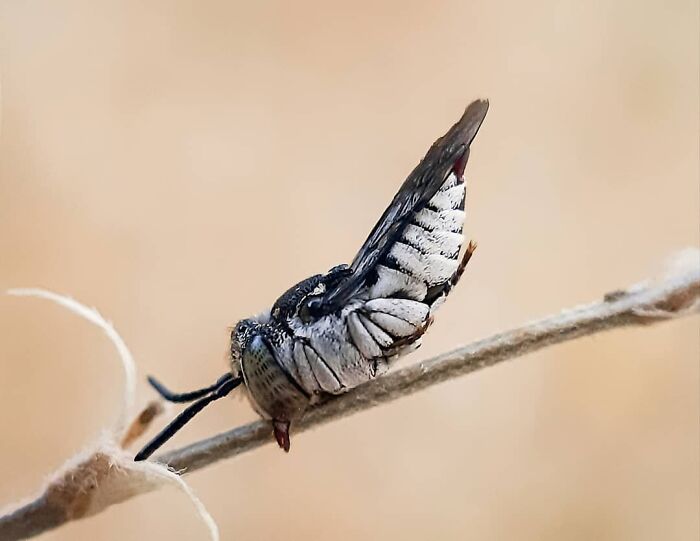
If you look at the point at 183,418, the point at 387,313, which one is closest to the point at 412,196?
the point at 387,313

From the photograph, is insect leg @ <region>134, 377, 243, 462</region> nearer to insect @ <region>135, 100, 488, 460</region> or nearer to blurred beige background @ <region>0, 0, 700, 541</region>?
insect @ <region>135, 100, 488, 460</region>

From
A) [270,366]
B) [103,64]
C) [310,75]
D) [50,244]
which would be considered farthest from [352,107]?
[270,366]

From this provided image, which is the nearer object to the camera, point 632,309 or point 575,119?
point 632,309

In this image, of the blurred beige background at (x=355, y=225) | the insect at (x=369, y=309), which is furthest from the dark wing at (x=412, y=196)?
the blurred beige background at (x=355, y=225)

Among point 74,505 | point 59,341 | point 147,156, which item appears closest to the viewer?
point 74,505

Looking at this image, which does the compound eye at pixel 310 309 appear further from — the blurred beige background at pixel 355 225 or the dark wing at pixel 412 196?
the blurred beige background at pixel 355 225

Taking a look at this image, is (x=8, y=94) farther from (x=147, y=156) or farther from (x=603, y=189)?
(x=603, y=189)

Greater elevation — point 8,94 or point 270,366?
point 8,94

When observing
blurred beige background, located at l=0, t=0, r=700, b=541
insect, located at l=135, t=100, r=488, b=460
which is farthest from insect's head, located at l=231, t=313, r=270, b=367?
blurred beige background, located at l=0, t=0, r=700, b=541
